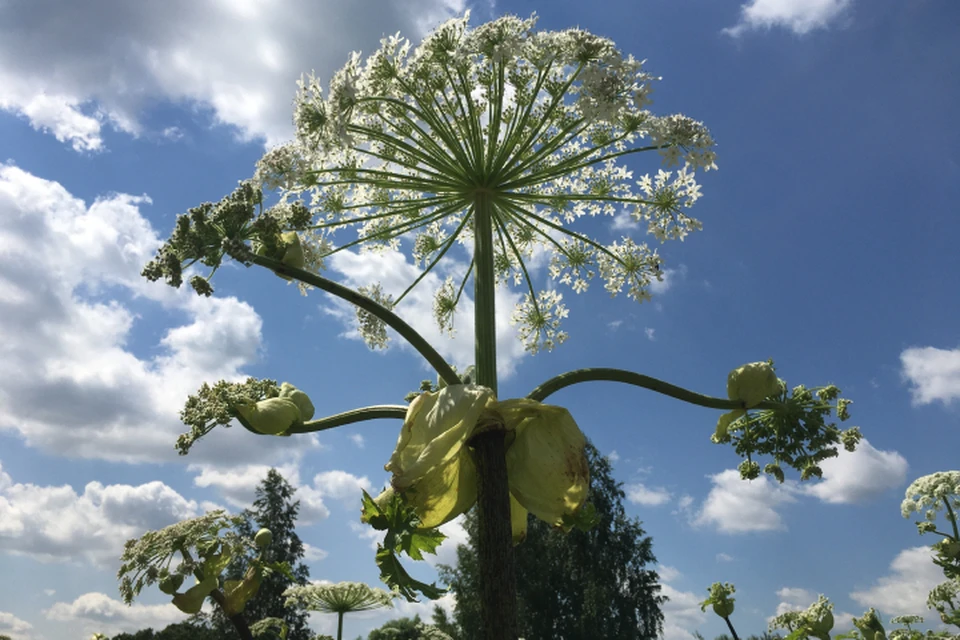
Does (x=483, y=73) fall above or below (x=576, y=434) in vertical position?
above

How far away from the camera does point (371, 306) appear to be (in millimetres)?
3254

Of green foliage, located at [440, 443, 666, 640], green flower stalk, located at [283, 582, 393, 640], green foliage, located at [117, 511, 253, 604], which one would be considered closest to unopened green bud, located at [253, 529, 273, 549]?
green foliage, located at [117, 511, 253, 604]

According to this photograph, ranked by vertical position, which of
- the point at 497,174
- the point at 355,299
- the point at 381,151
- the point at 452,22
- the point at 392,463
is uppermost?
the point at 452,22

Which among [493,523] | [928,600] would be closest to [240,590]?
[493,523]

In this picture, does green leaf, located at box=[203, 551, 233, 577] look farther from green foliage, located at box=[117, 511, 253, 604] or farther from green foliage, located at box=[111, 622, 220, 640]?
green foliage, located at box=[111, 622, 220, 640]

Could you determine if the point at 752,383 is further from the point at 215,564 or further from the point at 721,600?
the point at 215,564

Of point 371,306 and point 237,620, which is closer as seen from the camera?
point 371,306

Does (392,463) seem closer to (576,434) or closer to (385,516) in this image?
(385,516)

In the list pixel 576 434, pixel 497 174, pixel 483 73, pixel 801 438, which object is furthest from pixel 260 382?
pixel 801 438

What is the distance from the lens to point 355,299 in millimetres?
3352

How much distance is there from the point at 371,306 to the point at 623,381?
144 centimetres

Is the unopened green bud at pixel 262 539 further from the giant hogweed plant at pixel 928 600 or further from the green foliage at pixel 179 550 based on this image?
the giant hogweed plant at pixel 928 600

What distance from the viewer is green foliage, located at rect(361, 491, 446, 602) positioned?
2.95m

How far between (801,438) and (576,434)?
6.19ft
